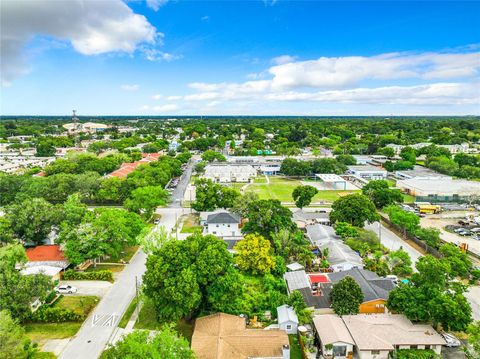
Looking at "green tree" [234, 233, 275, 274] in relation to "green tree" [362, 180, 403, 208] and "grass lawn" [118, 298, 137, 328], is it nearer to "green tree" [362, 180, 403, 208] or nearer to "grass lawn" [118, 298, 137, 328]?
"grass lawn" [118, 298, 137, 328]

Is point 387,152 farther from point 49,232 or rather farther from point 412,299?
point 49,232

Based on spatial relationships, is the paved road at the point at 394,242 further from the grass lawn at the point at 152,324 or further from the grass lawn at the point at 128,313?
the grass lawn at the point at 128,313

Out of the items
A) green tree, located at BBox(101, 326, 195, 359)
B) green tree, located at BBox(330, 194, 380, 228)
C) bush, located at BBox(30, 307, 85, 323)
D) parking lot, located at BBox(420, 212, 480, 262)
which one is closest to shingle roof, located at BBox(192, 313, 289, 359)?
green tree, located at BBox(101, 326, 195, 359)

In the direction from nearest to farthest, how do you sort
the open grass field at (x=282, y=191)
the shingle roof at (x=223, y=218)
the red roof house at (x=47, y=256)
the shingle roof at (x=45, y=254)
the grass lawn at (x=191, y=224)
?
1. the red roof house at (x=47, y=256)
2. the shingle roof at (x=45, y=254)
3. the shingle roof at (x=223, y=218)
4. the grass lawn at (x=191, y=224)
5. the open grass field at (x=282, y=191)

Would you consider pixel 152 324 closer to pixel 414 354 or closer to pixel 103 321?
pixel 103 321

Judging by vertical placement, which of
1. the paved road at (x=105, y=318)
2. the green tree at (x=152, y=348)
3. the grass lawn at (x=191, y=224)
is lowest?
the grass lawn at (x=191, y=224)

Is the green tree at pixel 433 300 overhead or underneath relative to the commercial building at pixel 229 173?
overhead

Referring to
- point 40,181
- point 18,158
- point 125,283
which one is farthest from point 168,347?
point 18,158

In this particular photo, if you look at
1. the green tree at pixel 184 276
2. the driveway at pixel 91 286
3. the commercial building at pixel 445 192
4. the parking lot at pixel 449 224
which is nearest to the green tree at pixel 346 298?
the green tree at pixel 184 276
